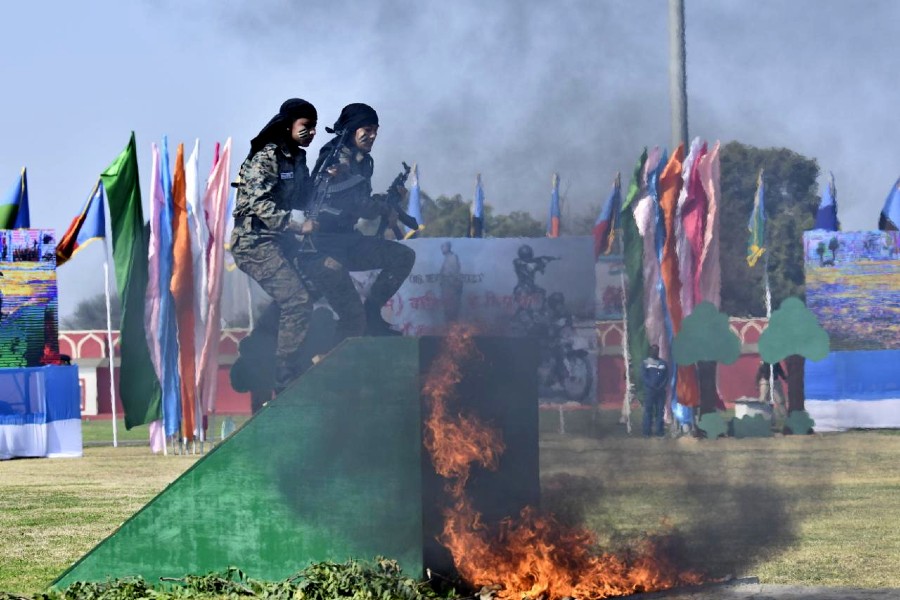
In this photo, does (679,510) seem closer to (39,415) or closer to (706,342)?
(706,342)

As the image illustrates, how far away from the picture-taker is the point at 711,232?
25875mm

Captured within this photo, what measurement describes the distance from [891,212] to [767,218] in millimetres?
6047

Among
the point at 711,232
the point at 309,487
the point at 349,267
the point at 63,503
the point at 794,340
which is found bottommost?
the point at 63,503

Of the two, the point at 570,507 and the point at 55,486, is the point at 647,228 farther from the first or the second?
the point at 570,507

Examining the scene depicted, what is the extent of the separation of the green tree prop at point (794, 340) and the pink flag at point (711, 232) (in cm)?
121

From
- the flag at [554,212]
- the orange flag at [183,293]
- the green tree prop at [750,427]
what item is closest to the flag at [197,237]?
the orange flag at [183,293]

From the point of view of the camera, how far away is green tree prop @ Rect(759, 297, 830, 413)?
2594 centimetres

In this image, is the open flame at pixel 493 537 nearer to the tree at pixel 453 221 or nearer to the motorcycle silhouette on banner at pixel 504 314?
the motorcycle silhouette on banner at pixel 504 314

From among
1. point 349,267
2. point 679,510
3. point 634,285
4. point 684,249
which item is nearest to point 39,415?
point 634,285

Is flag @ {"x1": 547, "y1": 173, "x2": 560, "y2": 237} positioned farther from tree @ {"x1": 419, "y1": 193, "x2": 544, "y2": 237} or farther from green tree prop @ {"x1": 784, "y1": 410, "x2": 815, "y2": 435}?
green tree prop @ {"x1": 784, "y1": 410, "x2": 815, "y2": 435}

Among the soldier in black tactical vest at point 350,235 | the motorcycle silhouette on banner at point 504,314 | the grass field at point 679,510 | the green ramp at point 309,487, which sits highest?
the soldier in black tactical vest at point 350,235

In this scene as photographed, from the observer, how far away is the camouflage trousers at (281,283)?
9.00m

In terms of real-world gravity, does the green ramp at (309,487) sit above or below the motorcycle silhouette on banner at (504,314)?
below

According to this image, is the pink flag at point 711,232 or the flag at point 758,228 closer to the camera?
the pink flag at point 711,232
